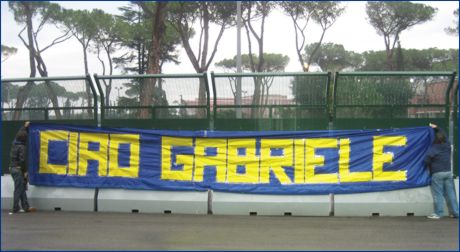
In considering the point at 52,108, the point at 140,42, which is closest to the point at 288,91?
the point at 52,108

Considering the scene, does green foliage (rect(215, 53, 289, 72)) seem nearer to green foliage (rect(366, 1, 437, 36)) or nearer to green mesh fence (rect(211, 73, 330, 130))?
green foliage (rect(366, 1, 437, 36))

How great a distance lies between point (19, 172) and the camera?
9.73 meters

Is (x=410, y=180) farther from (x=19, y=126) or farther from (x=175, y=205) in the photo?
(x=19, y=126)

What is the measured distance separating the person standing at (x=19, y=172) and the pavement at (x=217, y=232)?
0.30 metres

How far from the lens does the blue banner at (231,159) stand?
959 centimetres

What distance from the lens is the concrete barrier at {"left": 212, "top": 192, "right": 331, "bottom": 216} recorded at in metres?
9.42

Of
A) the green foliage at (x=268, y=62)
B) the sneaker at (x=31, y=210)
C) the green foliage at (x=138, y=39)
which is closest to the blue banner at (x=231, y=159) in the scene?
the sneaker at (x=31, y=210)

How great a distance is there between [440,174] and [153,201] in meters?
5.39

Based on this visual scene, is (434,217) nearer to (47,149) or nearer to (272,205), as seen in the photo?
(272,205)

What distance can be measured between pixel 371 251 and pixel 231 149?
3966mm

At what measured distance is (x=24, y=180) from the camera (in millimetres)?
9812

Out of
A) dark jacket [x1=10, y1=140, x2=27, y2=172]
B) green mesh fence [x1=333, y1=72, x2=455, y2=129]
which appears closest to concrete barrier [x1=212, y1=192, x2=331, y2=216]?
green mesh fence [x1=333, y1=72, x2=455, y2=129]

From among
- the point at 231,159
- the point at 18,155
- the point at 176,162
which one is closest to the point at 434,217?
the point at 231,159

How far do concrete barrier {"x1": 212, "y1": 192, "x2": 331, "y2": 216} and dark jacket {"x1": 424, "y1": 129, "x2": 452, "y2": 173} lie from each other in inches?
78.9
